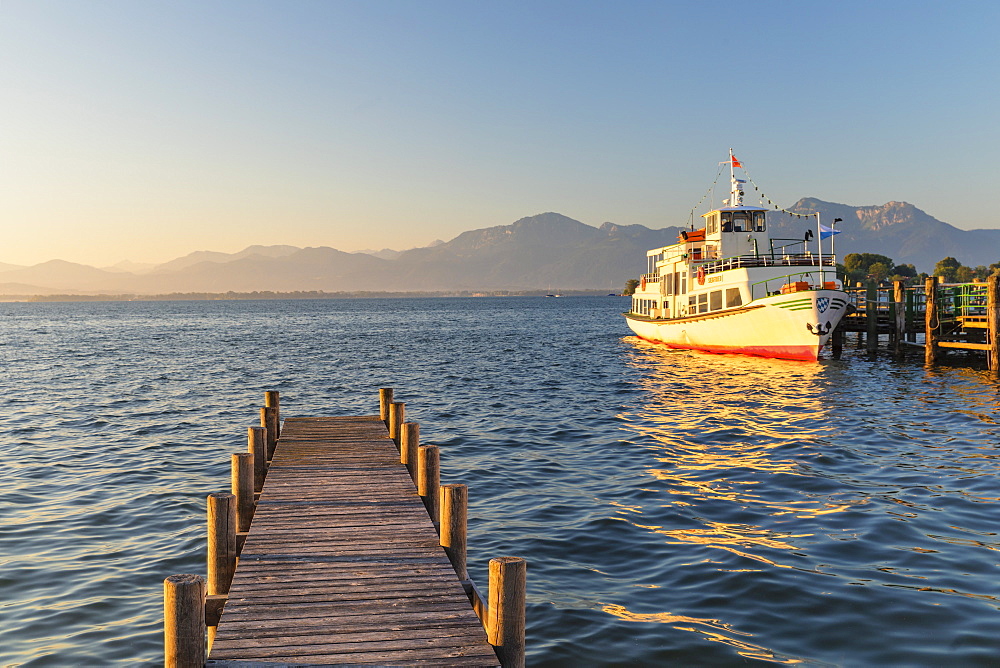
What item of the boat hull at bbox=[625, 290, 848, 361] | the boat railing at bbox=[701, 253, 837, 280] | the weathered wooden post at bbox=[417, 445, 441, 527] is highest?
the boat railing at bbox=[701, 253, 837, 280]

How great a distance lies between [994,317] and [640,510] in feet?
78.4

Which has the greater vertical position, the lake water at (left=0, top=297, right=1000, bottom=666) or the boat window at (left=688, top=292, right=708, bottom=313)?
the boat window at (left=688, top=292, right=708, bottom=313)

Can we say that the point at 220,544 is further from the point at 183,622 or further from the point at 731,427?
the point at 731,427

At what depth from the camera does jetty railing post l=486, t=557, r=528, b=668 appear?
5.28m

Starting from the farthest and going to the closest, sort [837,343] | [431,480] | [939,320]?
[837,343] < [939,320] < [431,480]

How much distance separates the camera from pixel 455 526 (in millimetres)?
7605

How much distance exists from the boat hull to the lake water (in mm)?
3509

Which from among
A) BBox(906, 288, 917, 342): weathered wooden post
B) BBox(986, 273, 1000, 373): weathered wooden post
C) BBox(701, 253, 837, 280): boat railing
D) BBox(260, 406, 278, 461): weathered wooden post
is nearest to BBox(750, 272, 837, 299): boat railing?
BBox(701, 253, 837, 280): boat railing

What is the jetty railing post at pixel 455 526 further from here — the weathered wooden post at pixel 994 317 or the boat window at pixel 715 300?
the boat window at pixel 715 300

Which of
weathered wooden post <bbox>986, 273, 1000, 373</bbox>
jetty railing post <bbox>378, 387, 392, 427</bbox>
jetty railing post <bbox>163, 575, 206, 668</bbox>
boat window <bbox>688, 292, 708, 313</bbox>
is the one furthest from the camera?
boat window <bbox>688, 292, 708, 313</bbox>

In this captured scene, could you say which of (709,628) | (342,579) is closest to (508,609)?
(342,579)

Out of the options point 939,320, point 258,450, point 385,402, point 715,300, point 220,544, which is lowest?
point 220,544

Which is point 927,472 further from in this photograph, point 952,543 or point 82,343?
point 82,343

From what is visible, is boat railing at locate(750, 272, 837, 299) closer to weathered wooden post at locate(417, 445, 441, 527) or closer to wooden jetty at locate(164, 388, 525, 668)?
wooden jetty at locate(164, 388, 525, 668)
